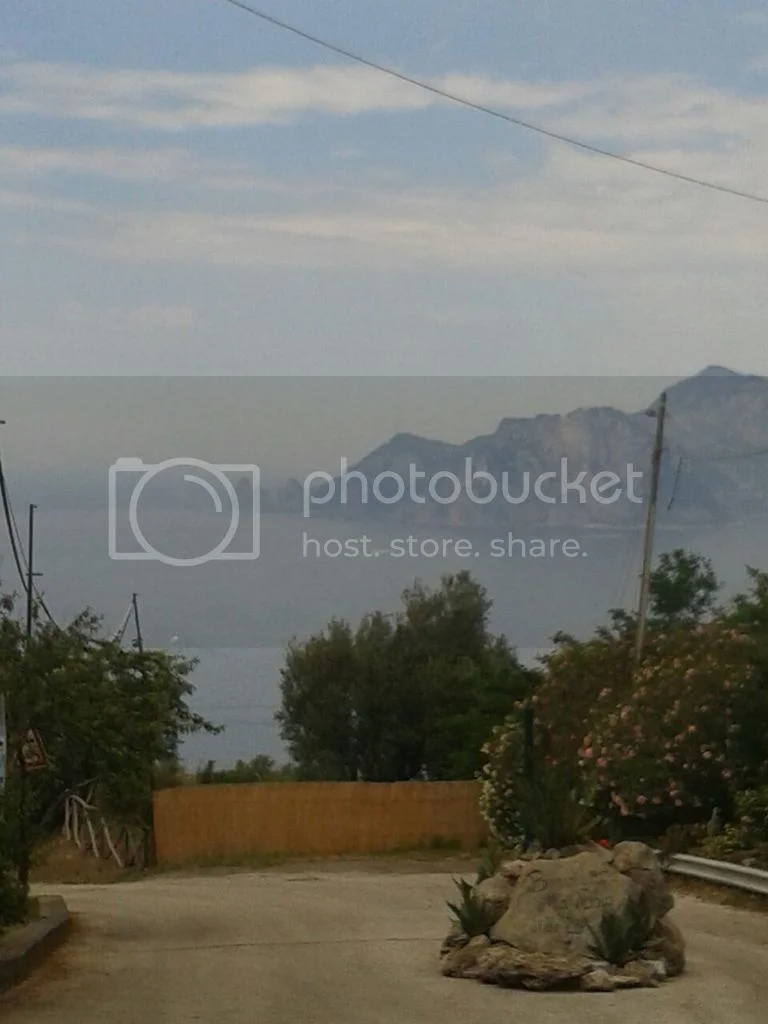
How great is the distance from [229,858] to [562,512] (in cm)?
2145

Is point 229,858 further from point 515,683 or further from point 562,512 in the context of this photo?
point 562,512

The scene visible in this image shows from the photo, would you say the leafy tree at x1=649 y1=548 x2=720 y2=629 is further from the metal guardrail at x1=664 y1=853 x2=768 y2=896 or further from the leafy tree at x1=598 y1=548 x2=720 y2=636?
the metal guardrail at x1=664 y1=853 x2=768 y2=896

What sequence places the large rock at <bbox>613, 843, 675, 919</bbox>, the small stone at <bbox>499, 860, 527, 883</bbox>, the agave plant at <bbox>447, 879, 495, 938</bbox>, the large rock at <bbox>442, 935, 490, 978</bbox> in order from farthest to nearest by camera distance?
the small stone at <bbox>499, 860, 527, 883</bbox> < the agave plant at <bbox>447, 879, 495, 938</bbox> < the large rock at <bbox>613, 843, 675, 919</bbox> < the large rock at <bbox>442, 935, 490, 978</bbox>

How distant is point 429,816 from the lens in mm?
43250

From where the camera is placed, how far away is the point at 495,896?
48.7 ft

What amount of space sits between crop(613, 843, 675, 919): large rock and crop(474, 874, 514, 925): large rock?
0.97 m

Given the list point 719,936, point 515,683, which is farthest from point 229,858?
point 719,936

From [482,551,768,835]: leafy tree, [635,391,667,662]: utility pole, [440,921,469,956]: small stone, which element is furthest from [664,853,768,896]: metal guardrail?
[635,391,667,662]: utility pole

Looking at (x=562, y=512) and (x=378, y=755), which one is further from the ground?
(x=562, y=512)

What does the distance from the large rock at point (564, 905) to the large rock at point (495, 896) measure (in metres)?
0.20

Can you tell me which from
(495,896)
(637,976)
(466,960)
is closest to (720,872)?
(495,896)

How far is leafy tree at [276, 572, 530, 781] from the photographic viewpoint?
55375mm

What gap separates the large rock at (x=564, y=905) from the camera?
13.9 m

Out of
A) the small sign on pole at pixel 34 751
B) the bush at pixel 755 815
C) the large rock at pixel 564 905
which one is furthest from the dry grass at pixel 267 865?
the large rock at pixel 564 905
